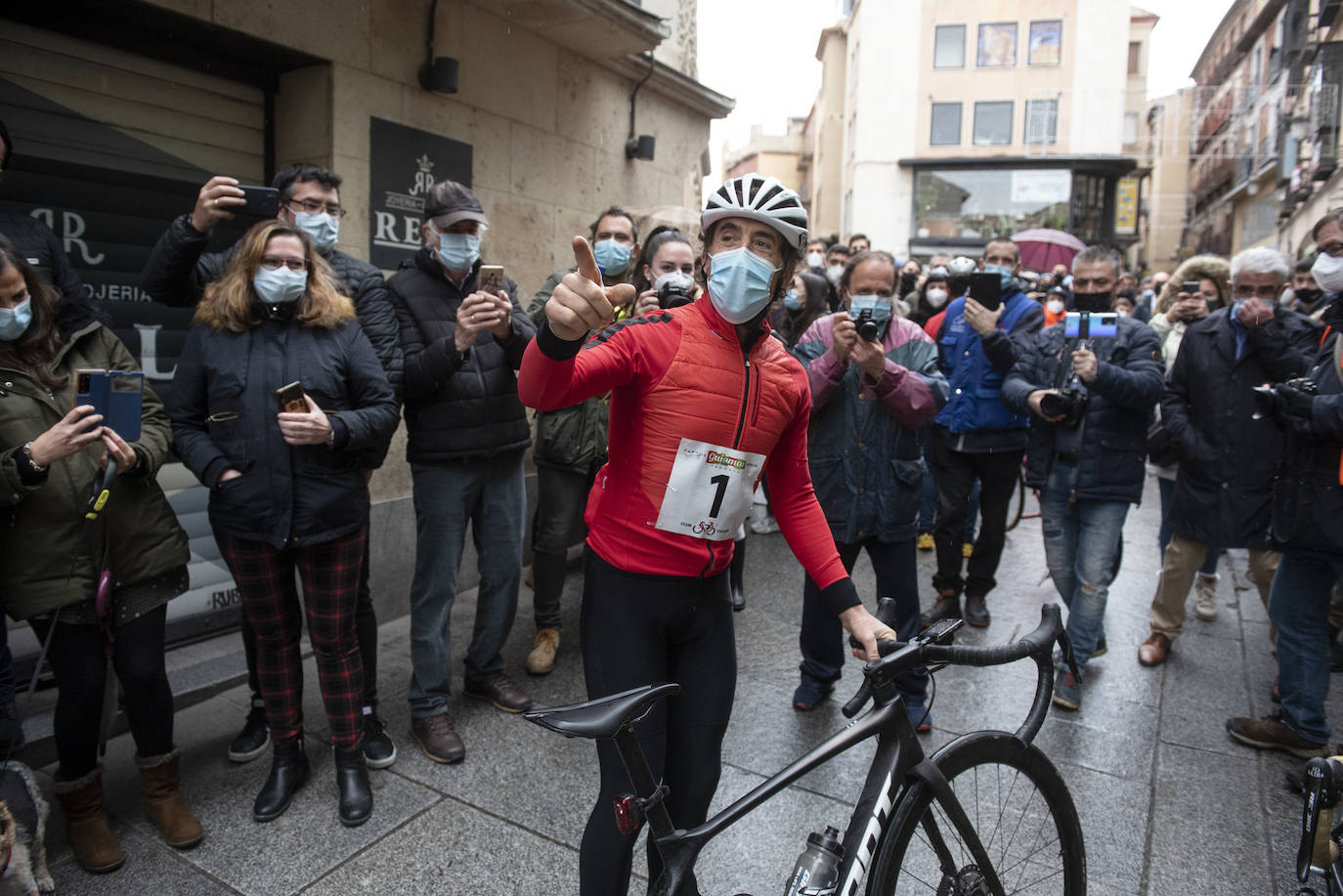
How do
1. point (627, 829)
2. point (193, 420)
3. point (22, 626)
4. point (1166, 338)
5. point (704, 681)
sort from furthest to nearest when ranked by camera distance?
→ point (1166, 338) < point (22, 626) < point (193, 420) < point (704, 681) < point (627, 829)

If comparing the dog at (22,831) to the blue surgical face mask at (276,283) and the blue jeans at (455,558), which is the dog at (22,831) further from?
the blue surgical face mask at (276,283)

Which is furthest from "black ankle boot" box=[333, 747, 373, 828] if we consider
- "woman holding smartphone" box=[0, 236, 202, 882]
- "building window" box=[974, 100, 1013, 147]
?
"building window" box=[974, 100, 1013, 147]

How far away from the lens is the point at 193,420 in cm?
305

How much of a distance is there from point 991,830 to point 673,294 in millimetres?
2183

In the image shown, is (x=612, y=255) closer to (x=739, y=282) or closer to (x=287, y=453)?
(x=287, y=453)

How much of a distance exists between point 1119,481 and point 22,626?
17.1 feet

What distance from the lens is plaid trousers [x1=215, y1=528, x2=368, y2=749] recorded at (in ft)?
10.1

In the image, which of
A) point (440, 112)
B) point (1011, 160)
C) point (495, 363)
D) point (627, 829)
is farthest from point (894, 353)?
point (1011, 160)

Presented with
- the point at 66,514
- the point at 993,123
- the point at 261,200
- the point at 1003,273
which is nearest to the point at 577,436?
the point at 261,200

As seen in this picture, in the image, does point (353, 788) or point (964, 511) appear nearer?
point (353, 788)

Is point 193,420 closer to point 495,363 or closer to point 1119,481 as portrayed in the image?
point 495,363

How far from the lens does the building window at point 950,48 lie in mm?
33156

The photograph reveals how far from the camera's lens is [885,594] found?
3.96m

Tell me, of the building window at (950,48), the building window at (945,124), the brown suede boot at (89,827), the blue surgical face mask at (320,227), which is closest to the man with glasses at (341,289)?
the blue surgical face mask at (320,227)
